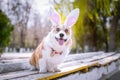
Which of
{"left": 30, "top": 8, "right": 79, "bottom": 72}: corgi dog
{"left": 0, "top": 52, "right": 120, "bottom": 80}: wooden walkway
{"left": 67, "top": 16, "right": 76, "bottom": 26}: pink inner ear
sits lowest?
{"left": 0, "top": 52, "right": 120, "bottom": 80}: wooden walkway

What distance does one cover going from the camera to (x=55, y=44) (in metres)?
5.18

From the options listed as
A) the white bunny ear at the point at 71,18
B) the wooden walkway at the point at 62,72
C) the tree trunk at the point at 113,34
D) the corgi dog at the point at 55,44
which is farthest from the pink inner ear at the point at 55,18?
the tree trunk at the point at 113,34

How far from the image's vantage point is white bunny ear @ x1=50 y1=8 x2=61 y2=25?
5078 millimetres

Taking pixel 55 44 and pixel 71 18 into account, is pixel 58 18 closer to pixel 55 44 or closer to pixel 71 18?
pixel 71 18

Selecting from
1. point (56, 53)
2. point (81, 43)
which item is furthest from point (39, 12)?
point (56, 53)

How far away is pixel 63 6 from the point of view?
11203mm

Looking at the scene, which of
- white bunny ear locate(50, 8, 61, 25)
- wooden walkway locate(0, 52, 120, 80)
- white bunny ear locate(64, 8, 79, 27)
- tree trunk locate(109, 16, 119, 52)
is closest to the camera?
wooden walkway locate(0, 52, 120, 80)

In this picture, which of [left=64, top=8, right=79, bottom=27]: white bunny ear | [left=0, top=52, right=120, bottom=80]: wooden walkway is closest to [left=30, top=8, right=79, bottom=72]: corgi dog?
[left=64, top=8, right=79, bottom=27]: white bunny ear

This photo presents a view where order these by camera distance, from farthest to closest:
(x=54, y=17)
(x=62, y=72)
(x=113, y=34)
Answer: (x=113, y=34) < (x=62, y=72) < (x=54, y=17)

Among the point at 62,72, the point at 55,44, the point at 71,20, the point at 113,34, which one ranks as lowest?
the point at 62,72

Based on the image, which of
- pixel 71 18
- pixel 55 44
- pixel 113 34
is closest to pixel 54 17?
pixel 71 18

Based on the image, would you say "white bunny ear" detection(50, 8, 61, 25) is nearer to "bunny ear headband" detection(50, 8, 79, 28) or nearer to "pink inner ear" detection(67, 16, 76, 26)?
"bunny ear headband" detection(50, 8, 79, 28)

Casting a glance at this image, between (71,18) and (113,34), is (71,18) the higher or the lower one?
the lower one

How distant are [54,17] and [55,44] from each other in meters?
0.43
